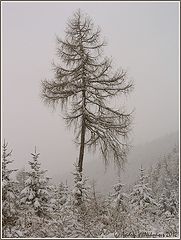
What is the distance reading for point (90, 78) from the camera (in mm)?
13977

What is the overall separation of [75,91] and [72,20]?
339cm

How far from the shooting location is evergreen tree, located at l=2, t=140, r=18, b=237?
904cm

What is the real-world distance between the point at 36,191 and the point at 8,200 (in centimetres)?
155

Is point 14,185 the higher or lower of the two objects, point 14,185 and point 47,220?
the higher

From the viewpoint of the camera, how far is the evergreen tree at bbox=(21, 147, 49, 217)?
421 inches

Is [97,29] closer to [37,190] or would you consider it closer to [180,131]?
[180,131]

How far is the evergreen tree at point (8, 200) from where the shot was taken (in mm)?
9045

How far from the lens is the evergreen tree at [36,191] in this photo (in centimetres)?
1070

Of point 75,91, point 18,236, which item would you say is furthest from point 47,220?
point 75,91

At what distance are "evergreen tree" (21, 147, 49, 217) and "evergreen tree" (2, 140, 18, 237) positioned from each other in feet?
2.42

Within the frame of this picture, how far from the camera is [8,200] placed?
9641 millimetres

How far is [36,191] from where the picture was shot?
11062 mm

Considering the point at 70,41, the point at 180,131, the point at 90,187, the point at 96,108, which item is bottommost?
the point at 90,187

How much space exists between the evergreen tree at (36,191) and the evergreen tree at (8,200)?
74 centimetres
